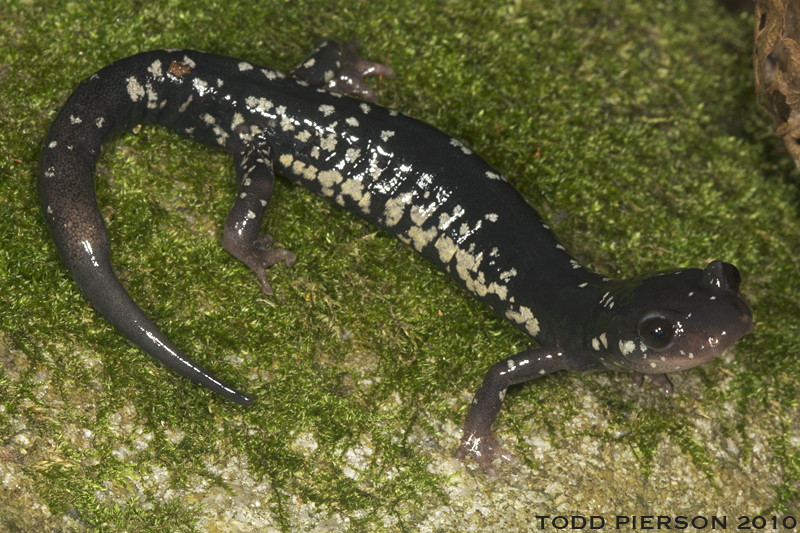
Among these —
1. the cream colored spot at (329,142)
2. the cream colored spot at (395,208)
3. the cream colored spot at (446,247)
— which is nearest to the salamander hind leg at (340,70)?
the cream colored spot at (329,142)

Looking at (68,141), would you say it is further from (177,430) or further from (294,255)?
(177,430)

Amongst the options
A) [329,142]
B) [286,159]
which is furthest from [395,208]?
[286,159]

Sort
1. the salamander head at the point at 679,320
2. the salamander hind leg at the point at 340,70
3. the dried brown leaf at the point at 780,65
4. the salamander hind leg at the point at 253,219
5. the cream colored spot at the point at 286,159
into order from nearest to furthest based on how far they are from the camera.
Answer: the salamander head at the point at 679,320 < the salamander hind leg at the point at 253,219 < the dried brown leaf at the point at 780,65 < the cream colored spot at the point at 286,159 < the salamander hind leg at the point at 340,70

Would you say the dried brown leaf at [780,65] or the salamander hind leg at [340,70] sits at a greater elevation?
the dried brown leaf at [780,65]

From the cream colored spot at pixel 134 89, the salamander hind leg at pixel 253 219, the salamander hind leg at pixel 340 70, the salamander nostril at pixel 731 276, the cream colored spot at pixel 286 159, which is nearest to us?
the salamander nostril at pixel 731 276

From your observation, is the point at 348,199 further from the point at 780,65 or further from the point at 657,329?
the point at 780,65

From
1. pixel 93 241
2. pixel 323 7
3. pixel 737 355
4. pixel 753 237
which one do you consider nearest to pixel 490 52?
pixel 323 7

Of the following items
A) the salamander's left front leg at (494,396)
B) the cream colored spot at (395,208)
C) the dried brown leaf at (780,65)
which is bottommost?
the salamander's left front leg at (494,396)

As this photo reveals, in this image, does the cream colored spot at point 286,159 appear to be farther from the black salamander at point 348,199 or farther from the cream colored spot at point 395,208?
the cream colored spot at point 395,208

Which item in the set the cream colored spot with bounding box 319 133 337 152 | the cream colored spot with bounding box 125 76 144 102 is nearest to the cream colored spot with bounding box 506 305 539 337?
the cream colored spot with bounding box 319 133 337 152
